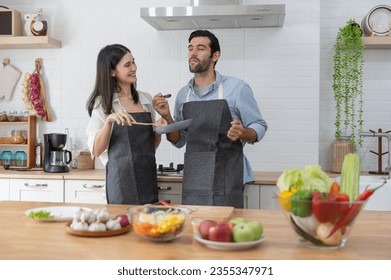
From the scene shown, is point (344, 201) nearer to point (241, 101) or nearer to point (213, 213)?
point (213, 213)

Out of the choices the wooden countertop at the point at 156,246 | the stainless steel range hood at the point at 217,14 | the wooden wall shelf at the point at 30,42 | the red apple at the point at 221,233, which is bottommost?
the wooden countertop at the point at 156,246

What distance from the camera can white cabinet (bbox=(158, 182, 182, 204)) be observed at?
3.88 meters

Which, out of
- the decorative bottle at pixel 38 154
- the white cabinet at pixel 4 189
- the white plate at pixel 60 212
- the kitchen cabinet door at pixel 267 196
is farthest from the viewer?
the decorative bottle at pixel 38 154

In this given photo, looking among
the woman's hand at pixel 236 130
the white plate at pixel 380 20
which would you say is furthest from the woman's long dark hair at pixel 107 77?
the white plate at pixel 380 20

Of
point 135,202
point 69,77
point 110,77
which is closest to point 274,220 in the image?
point 135,202

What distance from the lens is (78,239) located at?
1867 millimetres

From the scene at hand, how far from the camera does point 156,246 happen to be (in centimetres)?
178

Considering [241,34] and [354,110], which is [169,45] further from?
[354,110]

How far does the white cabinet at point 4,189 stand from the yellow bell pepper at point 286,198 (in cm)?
302

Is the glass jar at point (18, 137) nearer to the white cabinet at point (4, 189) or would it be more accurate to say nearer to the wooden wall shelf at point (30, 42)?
the white cabinet at point (4, 189)

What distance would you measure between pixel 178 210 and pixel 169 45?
9.42 feet

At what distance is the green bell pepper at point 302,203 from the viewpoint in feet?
5.37

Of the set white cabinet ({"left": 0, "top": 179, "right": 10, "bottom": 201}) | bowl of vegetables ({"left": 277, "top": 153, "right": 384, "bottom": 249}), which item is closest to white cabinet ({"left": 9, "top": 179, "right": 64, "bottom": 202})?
white cabinet ({"left": 0, "top": 179, "right": 10, "bottom": 201})

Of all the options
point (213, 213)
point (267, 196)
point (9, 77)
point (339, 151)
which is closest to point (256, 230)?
point (213, 213)
